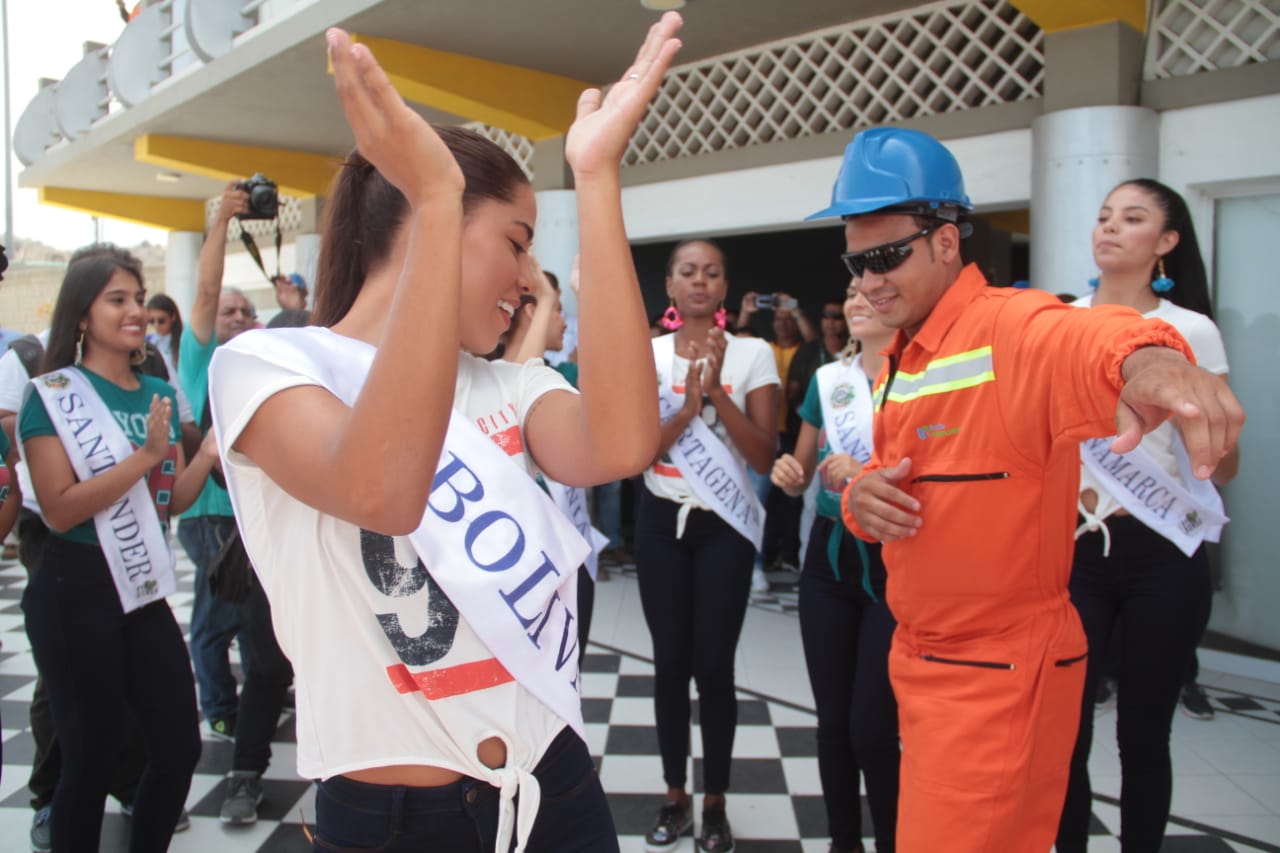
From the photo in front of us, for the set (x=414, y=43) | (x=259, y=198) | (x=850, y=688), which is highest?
(x=414, y=43)

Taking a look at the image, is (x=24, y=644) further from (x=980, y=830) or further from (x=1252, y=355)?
(x=1252, y=355)

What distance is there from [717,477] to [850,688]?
26.2 inches

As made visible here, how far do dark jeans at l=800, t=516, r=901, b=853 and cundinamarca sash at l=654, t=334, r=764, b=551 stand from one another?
30 cm

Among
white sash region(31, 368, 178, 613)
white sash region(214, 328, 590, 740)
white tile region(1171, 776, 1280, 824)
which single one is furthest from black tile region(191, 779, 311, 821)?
white tile region(1171, 776, 1280, 824)

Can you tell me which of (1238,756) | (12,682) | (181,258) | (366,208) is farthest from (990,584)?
(181,258)

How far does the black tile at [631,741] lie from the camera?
3043 millimetres

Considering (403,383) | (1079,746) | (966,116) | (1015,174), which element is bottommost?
(1079,746)

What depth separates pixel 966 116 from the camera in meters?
4.55

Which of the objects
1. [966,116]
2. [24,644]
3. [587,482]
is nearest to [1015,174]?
[966,116]

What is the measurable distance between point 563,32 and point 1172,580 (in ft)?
15.0

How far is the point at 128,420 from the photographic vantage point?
7.18ft

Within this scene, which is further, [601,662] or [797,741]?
[601,662]

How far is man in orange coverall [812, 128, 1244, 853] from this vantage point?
138cm

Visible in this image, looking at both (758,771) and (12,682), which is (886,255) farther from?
(12,682)
